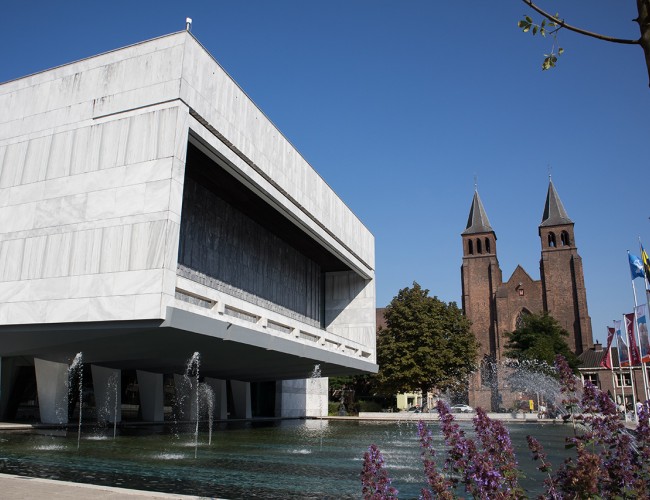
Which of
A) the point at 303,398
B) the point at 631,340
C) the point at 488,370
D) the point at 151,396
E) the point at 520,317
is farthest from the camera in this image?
the point at 520,317

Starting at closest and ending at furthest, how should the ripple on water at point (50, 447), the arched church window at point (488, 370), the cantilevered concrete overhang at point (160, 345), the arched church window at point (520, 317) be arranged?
1. the ripple on water at point (50, 447)
2. the cantilevered concrete overhang at point (160, 345)
3. the arched church window at point (488, 370)
4. the arched church window at point (520, 317)

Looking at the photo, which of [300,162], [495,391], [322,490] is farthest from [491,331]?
[322,490]

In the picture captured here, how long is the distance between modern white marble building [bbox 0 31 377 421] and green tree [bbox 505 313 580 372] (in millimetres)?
38048

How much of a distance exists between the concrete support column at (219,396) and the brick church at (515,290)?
4024 cm

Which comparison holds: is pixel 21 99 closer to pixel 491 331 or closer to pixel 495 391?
pixel 495 391

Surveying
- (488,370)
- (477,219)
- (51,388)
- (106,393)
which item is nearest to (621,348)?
(106,393)

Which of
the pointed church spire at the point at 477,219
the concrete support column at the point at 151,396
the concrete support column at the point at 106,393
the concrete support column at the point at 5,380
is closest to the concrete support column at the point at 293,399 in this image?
the concrete support column at the point at 151,396

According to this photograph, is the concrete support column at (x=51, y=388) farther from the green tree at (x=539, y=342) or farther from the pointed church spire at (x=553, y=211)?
the pointed church spire at (x=553, y=211)

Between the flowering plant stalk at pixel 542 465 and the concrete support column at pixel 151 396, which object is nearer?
the flowering plant stalk at pixel 542 465

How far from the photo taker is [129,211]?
707 inches

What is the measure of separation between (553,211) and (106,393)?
68.3 metres

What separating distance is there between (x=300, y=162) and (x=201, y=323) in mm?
11855

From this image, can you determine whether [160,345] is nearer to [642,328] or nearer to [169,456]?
[169,456]

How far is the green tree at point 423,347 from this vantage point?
4556 centimetres
